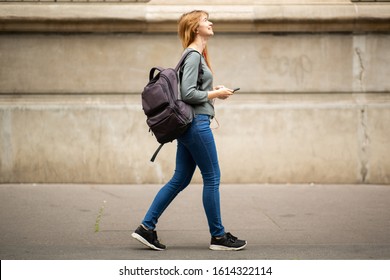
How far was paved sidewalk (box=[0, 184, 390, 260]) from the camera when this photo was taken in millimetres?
6062

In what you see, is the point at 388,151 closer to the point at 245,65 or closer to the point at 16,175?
the point at 245,65

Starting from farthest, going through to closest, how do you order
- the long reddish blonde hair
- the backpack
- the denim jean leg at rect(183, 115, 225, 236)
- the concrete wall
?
1. the concrete wall
2. the long reddish blonde hair
3. the denim jean leg at rect(183, 115, 225, 236)
4. the backpack

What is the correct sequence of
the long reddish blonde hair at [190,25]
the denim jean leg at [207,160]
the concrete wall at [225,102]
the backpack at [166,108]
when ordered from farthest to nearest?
the concrete wall at [225,102], the long reddish blonde hair at [190,25], the denim jean leg at [207,160], the backpack at [166,108]

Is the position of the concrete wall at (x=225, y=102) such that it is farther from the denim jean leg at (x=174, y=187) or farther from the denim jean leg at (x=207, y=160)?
the denim jean leg at (x=207, y=160)

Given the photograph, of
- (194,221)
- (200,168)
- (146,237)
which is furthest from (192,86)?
(194,221)

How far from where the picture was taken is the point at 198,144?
5.89 metres

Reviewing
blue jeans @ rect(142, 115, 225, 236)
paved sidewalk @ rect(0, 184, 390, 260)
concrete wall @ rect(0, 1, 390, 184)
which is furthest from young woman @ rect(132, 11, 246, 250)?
concrete wall @ rect(0, 1, 390, 184)

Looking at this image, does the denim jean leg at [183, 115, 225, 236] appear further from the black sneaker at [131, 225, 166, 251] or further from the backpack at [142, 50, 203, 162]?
the black sneaker at [131, 225, 166, 251]

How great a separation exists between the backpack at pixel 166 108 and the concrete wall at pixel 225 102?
371 cm

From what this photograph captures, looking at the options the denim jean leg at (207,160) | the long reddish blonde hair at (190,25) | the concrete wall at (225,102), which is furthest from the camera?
the concrete wall at (225,102)

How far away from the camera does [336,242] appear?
6438mm

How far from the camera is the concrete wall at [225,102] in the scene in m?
9.48

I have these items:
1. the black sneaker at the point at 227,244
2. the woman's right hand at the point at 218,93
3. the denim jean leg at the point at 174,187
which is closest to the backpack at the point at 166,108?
the woman's right hand at the point at 218,93
